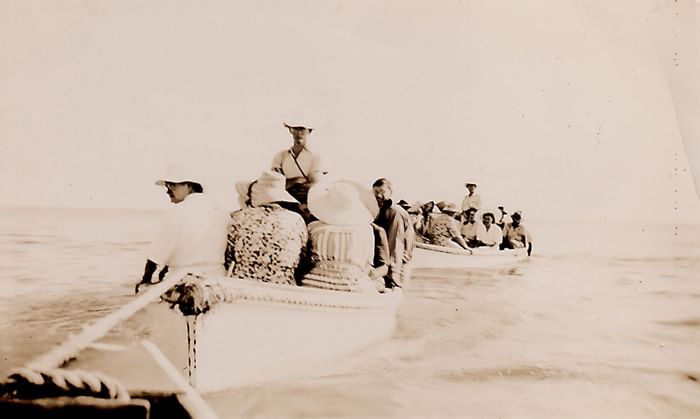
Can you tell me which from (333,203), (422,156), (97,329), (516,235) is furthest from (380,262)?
(97,329)

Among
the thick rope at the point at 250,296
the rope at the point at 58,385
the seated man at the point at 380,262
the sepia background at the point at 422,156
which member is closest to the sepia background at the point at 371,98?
the sepia background at the point at 422,156

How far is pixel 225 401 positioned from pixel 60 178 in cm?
80

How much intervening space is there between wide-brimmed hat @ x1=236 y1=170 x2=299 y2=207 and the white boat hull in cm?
25

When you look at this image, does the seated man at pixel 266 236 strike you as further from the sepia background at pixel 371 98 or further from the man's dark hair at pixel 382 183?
the man's dark hair at pixel 382 183

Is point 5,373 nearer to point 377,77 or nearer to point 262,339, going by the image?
point 262,339

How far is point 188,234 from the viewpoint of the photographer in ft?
7.21

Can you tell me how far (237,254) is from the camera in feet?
7.21

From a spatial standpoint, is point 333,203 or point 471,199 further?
point 471,199

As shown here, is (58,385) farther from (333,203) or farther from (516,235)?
(516,235)

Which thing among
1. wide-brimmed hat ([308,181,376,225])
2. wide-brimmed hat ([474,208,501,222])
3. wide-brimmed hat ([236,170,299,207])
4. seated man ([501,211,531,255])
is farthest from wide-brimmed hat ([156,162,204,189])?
seated man ([501,211,531,255])

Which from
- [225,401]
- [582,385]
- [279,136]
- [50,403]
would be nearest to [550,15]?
[279,136]

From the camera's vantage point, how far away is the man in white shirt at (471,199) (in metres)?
2.46

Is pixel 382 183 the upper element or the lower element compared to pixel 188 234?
upper

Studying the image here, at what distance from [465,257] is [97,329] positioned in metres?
1.19
